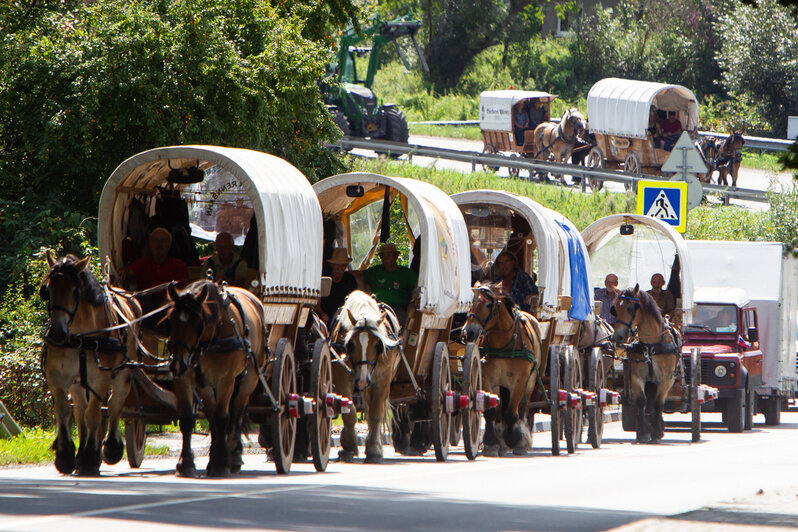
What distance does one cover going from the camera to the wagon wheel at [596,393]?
1973 cm

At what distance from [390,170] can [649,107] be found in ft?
32.1

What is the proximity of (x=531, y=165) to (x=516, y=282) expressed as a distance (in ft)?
74.3

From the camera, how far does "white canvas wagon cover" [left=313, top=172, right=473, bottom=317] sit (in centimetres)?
1577

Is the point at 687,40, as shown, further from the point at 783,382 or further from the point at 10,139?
the point at 10,139

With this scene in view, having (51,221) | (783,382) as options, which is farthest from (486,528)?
(783,382)

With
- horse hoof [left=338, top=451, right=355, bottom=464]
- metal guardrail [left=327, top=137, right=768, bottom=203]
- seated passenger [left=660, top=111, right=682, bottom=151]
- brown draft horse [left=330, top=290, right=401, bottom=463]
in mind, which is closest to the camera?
brown draft horse [left=330, top=290, right=401, bottom=463]

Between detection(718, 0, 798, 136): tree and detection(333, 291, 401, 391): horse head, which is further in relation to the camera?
detection(718, 0, 798, 136): tree

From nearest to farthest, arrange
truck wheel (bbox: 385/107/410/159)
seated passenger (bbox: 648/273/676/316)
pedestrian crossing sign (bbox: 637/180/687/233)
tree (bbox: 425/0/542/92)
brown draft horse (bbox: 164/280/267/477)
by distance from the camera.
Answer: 1. brown draft horse (bbox: 164/280/267/477)
2. seated passenger (bbox: 648/273/676/316)
3. pedestrian crossing sign (bbox: 637/180/687/233)
4. truck wheel (bbox: 385/107/410/159)
5. tree (bbox: 425/0/542/92)

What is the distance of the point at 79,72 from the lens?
19812 mm

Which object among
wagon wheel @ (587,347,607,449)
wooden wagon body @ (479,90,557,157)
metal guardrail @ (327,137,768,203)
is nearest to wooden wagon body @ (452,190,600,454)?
wagon wheel @ (587,347,607,449)

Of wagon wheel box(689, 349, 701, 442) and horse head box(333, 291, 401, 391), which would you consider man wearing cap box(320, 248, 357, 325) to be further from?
wagon wheel box(689, 349, 701, 442)

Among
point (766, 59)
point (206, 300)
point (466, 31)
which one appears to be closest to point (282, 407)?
point (206, 300)

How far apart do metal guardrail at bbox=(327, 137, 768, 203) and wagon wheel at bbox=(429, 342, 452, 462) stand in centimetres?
2252

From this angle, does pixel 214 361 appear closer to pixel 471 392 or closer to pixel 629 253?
pixel 471 392
